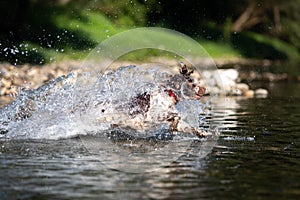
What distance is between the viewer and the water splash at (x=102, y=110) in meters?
12.4

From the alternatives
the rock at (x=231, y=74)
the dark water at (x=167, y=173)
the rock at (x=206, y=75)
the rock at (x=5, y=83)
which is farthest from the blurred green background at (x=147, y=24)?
the dark water at (x=167, y=173)

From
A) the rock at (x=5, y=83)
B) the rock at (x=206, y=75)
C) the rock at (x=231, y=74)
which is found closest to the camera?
the rock at (x=5, y=83)

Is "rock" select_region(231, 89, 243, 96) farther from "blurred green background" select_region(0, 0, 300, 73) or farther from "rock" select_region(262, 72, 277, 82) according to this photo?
"blurred green background" select_region(0, 0, 300, 73)

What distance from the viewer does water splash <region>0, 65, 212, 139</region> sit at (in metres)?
12.4

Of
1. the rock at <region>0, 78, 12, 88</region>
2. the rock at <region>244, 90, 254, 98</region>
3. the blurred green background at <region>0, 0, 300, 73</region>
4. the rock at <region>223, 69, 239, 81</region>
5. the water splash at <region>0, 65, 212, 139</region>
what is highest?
the blurred green background at <region>0, 0, 300, 73</region>

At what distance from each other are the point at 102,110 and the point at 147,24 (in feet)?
90.3

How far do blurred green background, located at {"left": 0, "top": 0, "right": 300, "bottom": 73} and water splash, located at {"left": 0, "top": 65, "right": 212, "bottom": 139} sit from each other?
1367 cm

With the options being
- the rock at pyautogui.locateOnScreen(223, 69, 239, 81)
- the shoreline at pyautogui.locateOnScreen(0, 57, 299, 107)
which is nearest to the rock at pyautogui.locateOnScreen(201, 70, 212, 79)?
the rock at pyautogui.locateOnScreen(223, 69, 239, 81)

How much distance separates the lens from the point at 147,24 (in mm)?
39969

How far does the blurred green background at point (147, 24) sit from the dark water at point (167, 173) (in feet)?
54.0

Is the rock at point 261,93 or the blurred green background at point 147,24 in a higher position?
the blurred green background at point 147,24

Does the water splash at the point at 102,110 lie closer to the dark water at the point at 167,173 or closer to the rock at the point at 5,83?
the dark water at the point at 167,173

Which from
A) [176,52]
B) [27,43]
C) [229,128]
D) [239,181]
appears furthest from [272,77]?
[239,181]

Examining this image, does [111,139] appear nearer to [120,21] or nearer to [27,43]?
[27,43]
